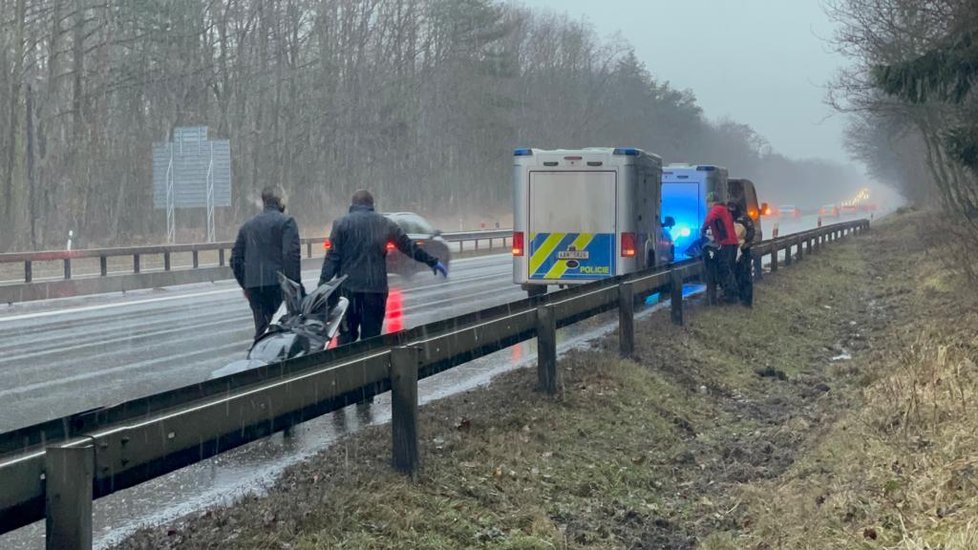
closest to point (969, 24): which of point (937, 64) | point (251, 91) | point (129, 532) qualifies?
point (937, 64)

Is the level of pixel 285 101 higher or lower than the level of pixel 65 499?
higher

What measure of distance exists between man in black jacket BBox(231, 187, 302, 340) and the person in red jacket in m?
8.41

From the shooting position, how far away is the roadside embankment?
18.6ft

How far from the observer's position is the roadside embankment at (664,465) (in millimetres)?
5668

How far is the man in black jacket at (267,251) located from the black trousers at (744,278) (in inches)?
350

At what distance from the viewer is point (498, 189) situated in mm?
83812

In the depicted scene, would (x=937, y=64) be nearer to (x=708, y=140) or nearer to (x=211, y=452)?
(x=211, y=452)

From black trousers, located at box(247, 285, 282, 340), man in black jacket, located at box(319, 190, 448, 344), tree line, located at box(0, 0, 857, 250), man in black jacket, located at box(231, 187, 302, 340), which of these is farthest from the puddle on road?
tree line, located at box(0, 0, 857, 250)

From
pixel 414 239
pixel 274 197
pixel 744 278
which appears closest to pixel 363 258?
pixel 274 197

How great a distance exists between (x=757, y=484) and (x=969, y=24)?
13.0 meters

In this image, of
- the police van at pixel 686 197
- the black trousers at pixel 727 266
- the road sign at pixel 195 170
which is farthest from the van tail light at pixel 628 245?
the road sign at pixel 195 170

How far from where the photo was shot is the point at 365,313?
9688 millimetres

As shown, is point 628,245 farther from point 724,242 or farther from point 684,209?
point 684,209

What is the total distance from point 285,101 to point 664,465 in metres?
55.9
